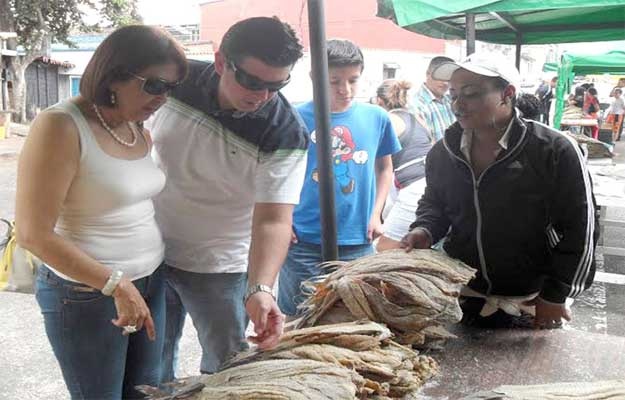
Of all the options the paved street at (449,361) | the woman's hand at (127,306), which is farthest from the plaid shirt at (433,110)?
the woman's hand at (127,306)

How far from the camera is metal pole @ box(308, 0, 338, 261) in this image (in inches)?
86.7

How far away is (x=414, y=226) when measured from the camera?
2.31 meters

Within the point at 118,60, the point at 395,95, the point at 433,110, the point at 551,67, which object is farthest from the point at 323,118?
the point at 551,67

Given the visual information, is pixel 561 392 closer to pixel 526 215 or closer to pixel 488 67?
pixel 526 215

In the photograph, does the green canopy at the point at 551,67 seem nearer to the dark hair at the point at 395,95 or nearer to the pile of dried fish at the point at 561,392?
the dark hair at the point at 395,95

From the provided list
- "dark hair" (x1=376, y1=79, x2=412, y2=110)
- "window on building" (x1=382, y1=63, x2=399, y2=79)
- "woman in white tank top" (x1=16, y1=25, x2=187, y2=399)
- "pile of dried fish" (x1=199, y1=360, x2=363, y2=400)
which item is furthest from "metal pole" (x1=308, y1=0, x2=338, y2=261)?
"window on building" (x1=382, y1=63, x2=399, y2=79)

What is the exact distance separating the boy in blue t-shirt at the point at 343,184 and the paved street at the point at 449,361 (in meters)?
1.09

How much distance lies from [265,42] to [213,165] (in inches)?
18.8

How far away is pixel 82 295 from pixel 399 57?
26.3m

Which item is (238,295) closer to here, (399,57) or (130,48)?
(130,48)

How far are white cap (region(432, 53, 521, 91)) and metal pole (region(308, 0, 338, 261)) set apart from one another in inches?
17.9

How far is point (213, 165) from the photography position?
205cm

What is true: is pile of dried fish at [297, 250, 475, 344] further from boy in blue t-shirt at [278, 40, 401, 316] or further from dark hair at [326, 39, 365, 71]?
dark hair at [326, 39, 365, 71]

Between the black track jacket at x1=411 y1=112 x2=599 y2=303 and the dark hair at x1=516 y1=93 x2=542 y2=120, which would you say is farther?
the dark hair at x1=516 y1=93 x2=542 y2=120
